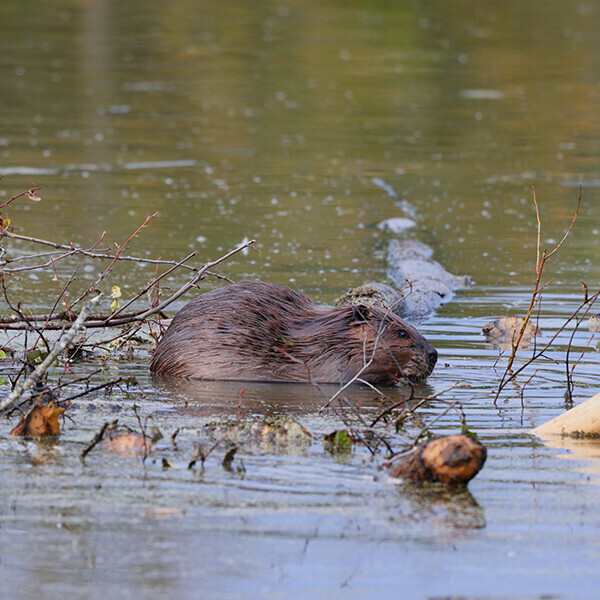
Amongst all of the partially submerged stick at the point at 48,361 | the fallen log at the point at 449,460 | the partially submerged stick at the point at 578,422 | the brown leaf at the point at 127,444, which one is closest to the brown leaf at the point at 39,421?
the partially submerged stick at the point at 48,361

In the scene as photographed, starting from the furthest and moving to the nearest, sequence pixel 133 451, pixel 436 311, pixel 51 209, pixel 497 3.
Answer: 1. pixel 497 3
2. pixel 51 209
3. pixel 436 311
4. pixel 133 451

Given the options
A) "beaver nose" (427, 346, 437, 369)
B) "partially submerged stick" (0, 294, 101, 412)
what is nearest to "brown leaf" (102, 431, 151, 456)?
"partially submerged stick" (0, 294, 101, 412)

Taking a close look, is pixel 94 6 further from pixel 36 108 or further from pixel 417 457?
pixel 417 457

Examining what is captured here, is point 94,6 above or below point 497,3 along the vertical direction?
below

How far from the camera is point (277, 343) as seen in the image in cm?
642

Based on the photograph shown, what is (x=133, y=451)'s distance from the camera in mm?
4695

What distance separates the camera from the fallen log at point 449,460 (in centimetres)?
430

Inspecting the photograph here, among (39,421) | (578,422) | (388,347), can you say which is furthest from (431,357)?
(39,421)

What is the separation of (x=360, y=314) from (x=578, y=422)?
5.19 feet

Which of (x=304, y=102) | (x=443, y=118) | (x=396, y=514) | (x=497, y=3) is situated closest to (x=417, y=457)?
(x=396, y=514)

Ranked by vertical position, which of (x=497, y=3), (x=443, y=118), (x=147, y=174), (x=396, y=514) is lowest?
(x=396, y=514)

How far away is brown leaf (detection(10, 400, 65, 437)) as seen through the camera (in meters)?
4.84

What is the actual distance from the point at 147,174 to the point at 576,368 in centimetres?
785

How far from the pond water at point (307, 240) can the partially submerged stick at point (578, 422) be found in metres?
0.15
